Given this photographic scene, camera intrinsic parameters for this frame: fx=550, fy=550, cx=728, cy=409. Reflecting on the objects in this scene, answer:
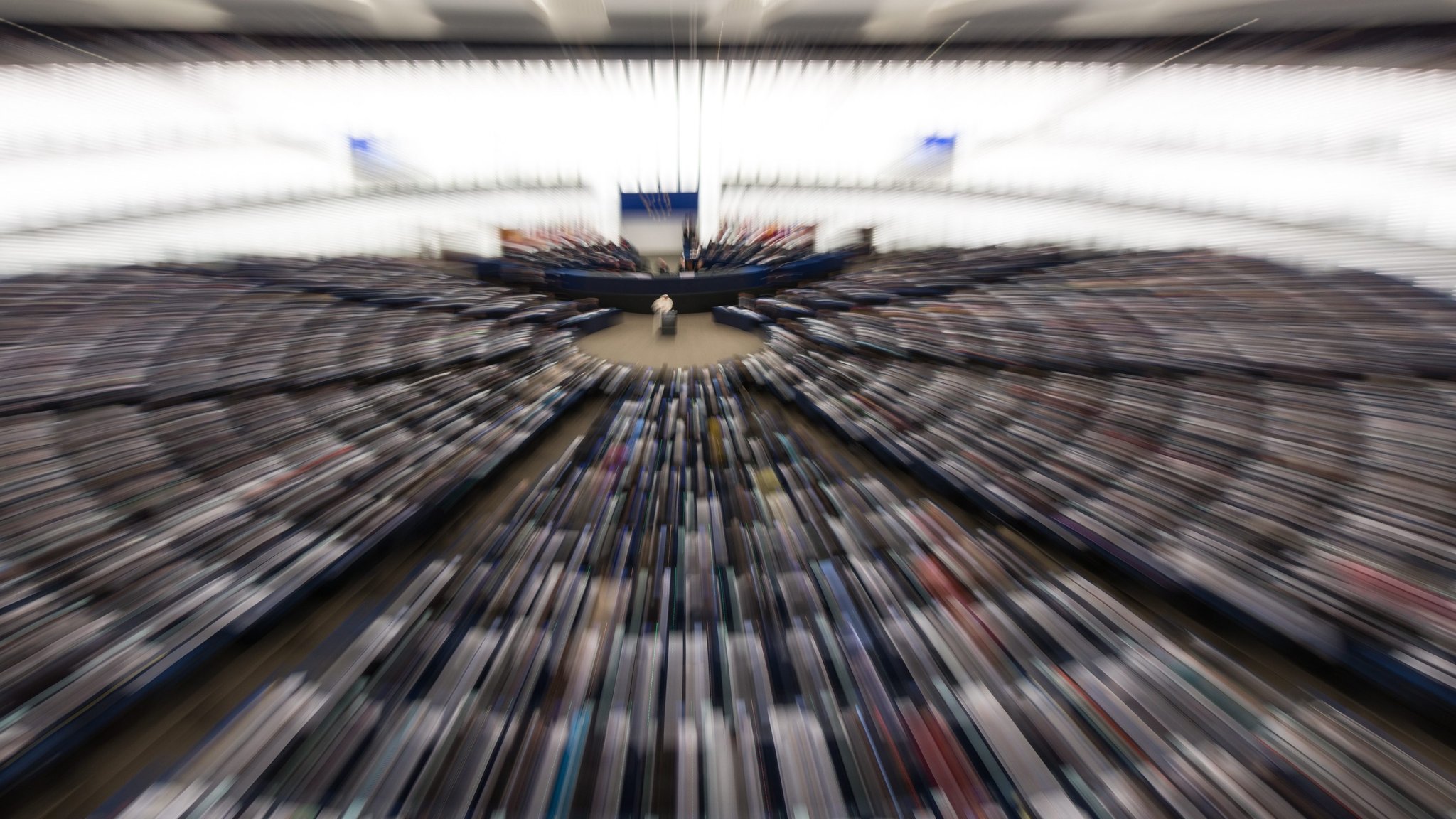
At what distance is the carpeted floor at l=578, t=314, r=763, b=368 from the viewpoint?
7668mm

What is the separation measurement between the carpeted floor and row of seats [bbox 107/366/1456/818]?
4.56m

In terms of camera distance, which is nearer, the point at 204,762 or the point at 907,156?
the point at 204,762

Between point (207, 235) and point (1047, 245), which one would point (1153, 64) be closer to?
point (1047, 245)

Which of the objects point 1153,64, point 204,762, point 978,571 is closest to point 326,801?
point 204,762

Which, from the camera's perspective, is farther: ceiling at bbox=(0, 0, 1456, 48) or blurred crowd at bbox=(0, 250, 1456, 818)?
ceiling at bbox=(0, 0, 1456, 48)

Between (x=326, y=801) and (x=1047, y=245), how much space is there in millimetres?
12705

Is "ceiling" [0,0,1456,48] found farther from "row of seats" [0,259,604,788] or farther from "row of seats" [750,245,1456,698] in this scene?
"row of seats" [0,259,604,788]

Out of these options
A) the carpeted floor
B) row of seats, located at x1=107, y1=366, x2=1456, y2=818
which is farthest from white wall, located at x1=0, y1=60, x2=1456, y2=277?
row of seats, located at x1=107, y1=366, x2=1456, y2=818

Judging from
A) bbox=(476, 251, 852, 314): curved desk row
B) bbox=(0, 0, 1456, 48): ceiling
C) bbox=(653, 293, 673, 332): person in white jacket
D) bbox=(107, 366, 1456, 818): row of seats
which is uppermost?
bbox=(0, 0, 1456, 48): ceiling

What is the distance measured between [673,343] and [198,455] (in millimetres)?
5503

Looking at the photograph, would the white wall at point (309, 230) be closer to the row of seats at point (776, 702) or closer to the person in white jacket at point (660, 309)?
the person in white jacket at point (660, 309)

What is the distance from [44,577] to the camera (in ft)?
8.44

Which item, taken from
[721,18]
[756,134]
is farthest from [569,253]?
[756,134]

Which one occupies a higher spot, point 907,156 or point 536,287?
point 907,156
